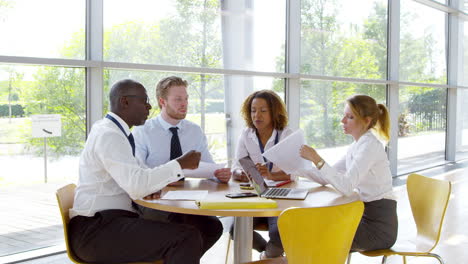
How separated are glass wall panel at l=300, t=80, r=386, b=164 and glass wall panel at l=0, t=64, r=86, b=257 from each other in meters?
3.15

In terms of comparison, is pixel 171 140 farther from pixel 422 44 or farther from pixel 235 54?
pixel 422 44

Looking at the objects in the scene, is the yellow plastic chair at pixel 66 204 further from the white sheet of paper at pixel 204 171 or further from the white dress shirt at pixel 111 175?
the white sheet of paper at pixel 204 171

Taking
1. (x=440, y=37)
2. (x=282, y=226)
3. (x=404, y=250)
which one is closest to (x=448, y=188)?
(x=404, y=250)

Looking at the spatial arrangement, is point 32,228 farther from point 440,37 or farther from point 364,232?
point 440,37

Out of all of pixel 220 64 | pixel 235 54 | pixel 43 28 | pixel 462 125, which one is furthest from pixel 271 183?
pixel 462 125

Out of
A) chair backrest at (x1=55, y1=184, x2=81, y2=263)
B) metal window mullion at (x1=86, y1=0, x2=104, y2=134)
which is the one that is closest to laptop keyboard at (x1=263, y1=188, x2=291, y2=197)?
chair backrest at (x1=55, y1=184, x2=81, y2=263)

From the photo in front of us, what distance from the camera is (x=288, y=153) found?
9.34ft

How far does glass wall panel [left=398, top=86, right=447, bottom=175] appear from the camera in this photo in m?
8.35

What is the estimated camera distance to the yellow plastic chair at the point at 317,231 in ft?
6.23

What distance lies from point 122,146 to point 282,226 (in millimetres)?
877

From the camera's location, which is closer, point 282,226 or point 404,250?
point 282,226

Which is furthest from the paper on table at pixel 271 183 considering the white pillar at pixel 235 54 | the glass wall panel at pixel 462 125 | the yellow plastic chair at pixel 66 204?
the glass wall panel at pixel 462 125

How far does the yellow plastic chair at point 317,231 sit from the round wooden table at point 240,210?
0.23 metres

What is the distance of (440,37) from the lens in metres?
9.53
